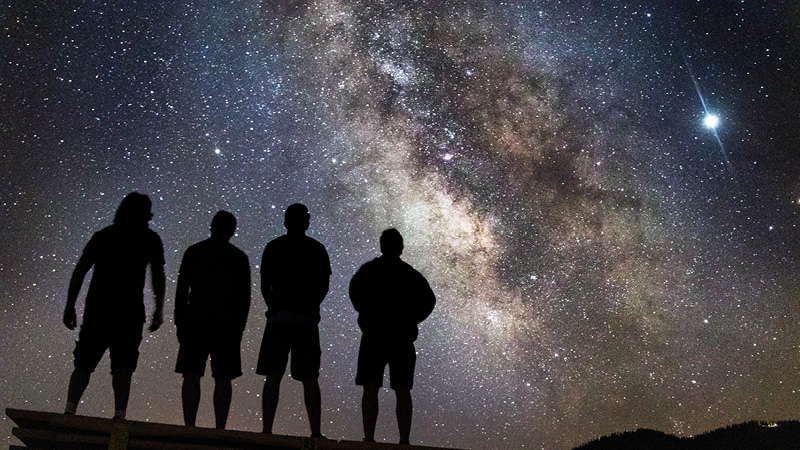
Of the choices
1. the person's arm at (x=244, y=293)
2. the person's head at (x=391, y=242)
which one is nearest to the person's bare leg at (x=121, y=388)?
the person's arm at (x=244, y=293)

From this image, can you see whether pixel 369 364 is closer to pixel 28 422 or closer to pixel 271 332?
pixel 271 332

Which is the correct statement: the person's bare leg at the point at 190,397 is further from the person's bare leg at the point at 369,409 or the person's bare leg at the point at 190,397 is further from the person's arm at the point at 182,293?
the person's bare leg at the point at 369,409

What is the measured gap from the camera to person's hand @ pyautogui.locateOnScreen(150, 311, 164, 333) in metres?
5.38

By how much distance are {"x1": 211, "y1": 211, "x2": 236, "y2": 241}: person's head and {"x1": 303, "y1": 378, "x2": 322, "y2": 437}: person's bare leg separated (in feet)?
4.86

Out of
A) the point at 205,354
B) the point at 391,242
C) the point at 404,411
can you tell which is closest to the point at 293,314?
the point at 205,354

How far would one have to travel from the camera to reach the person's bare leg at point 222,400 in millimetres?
5102

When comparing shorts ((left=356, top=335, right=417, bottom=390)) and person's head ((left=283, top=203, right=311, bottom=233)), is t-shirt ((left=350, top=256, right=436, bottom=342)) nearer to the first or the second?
shorts ((left=356, top=335, right=417, bottom=390))

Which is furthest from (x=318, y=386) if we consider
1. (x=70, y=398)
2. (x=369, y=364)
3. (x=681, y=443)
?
(x=681, y=443)

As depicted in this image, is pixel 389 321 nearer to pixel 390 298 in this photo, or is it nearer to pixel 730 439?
pixel 390 298

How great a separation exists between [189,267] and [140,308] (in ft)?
1.71

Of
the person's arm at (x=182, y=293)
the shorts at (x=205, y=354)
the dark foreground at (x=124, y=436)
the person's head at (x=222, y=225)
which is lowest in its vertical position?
the dark foreground at (x=124, y=436)

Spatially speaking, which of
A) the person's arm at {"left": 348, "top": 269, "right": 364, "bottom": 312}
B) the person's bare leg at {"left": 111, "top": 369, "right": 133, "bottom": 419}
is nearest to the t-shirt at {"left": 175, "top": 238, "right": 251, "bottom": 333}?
the person's bare leg at {"left": 111, "top": 369, "right": 133, "bottom": 419}

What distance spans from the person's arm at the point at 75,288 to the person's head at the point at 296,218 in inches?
66.5

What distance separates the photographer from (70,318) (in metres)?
5.04
